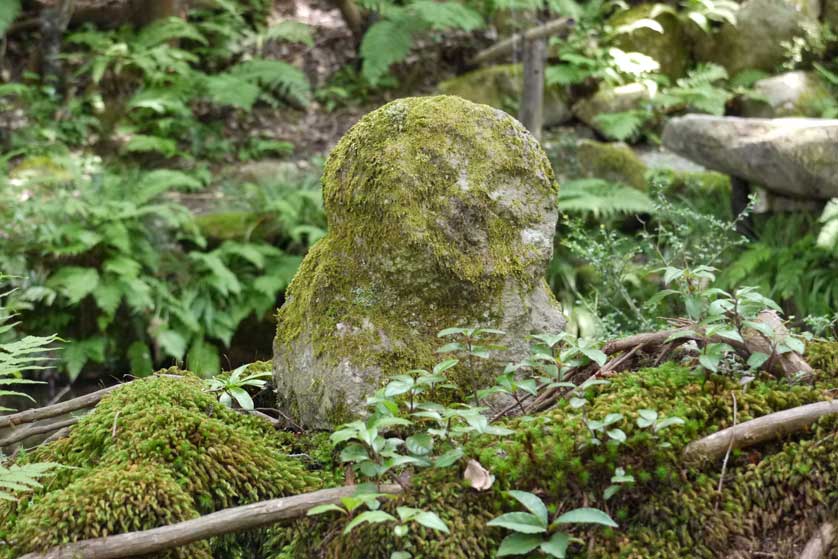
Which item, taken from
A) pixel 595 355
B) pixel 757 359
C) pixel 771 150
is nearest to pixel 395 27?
Answer: pixel 771 150

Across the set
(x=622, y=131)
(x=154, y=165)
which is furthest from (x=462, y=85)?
(x=154, y=165)

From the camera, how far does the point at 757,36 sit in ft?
31.5

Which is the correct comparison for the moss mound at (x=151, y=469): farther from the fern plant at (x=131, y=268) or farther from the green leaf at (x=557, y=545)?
the fern plant at (x=131, y=268)

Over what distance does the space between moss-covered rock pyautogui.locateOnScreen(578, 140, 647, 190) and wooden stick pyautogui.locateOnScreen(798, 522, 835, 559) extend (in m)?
6.71

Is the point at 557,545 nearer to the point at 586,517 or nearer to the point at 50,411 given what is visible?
the point at 586,517

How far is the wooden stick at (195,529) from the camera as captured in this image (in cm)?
193

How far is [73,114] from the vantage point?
9.34 meters

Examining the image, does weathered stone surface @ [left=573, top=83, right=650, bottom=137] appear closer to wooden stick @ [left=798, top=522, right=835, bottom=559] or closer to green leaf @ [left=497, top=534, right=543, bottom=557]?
wooden stick @ [left=798, top=522, right=835, bottom=559]

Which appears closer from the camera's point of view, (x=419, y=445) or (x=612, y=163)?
(x=419, y=445)

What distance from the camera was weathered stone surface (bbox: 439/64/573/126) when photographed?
9734mm

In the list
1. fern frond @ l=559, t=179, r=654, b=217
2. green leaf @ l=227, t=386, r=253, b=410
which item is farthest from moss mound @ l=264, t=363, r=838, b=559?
fern frond @ l=559, t=179, r=654, b=217

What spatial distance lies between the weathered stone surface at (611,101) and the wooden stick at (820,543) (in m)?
7.76

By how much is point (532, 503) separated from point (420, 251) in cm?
87

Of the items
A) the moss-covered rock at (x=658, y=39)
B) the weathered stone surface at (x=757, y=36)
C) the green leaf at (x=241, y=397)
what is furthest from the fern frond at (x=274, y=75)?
the green leaf at (x=241, y=397)
